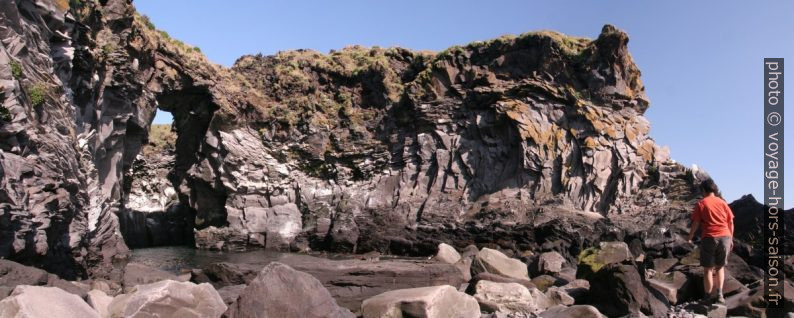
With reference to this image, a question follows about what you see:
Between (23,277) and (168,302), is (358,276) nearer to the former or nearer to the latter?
(168,302)

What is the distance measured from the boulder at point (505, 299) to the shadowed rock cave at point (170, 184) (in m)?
26.5

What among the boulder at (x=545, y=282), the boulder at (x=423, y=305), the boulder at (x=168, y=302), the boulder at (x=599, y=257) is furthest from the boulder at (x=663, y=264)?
the boulder at (x=168, y=302)

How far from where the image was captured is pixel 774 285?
9.17m

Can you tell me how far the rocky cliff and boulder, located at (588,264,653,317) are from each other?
793 inches

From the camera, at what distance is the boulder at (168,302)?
26.3 feet

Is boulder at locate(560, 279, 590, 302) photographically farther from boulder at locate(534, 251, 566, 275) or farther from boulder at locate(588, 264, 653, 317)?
boulder at locate(534, 251, 566, 275)

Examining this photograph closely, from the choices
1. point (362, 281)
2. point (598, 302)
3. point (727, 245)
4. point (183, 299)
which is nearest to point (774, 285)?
point (727, 245)

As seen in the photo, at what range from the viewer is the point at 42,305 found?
682 centimetres

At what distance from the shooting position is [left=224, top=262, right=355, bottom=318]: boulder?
7.87 metres

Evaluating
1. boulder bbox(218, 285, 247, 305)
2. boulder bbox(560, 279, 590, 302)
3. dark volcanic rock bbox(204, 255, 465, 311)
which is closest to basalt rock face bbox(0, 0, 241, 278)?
dark volcanic rock bbox(204, 255, 465, 311)

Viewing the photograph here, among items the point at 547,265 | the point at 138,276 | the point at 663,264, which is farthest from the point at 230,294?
A: the point at 663,264

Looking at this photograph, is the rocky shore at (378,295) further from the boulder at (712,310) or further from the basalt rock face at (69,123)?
the basalt rock face at (69,123)

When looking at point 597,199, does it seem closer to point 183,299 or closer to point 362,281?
point 362,281

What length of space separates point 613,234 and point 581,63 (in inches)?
605
